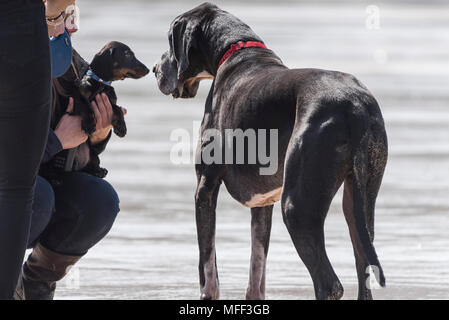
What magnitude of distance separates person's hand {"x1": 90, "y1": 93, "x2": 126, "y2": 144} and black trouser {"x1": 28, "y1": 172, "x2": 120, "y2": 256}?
12.0 inches

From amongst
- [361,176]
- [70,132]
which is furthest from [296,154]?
[70,132]

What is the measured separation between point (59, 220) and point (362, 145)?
4.81 ft

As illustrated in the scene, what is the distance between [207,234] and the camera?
20.1ft

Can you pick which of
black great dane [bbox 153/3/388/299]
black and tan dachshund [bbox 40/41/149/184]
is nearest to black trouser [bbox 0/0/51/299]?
black and tan dachshund [bbox 40/41/149/184]

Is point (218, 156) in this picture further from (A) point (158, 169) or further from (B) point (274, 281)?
(A) point (158, 169)

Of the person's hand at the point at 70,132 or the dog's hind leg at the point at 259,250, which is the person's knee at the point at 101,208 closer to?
the person's hand at the point at 70,132

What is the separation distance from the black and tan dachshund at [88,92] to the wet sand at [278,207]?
2.51 ft

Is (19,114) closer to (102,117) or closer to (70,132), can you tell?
(70,132)

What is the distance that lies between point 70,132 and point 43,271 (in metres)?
0.67

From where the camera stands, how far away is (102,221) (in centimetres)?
568

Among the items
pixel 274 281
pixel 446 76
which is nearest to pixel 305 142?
pixel 274 281

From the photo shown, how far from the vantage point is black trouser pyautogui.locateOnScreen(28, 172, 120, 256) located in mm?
5625

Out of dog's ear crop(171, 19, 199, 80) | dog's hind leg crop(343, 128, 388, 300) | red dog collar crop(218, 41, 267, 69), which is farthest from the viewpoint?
dog's ear crop(171, 19, 199, 80)

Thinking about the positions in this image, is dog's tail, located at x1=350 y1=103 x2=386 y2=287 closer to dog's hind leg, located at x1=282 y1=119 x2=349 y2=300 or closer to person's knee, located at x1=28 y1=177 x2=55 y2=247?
dog's hind leg, located at x1=282 y1=119 x2=349 y2=300
